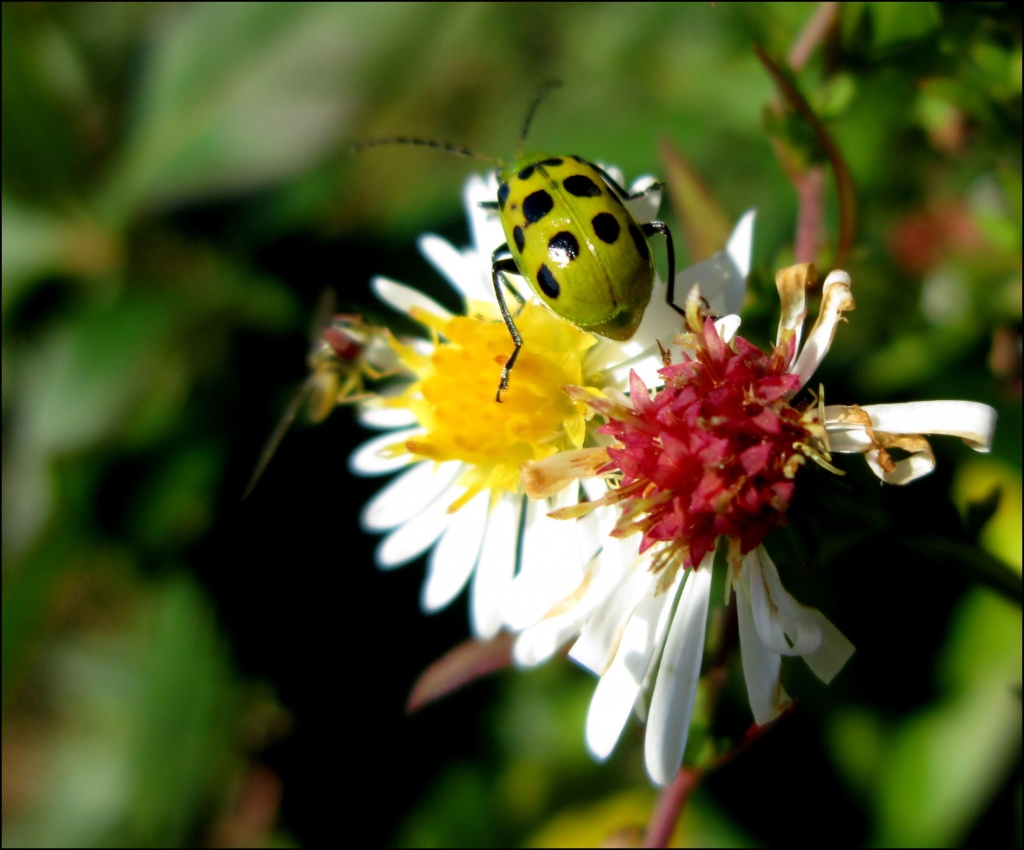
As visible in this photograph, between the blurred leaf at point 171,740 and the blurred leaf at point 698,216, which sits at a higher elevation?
the blurred leaf at point 698,216

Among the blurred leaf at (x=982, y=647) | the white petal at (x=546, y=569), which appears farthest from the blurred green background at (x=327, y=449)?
the white petal at (x=546, y=569)

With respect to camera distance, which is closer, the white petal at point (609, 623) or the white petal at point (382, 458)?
the white petal at point (609, 623)

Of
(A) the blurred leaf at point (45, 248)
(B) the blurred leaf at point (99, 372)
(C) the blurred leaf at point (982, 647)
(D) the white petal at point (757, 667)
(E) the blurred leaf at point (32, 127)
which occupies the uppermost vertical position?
(E) the blurred leaf at point (32, 127)

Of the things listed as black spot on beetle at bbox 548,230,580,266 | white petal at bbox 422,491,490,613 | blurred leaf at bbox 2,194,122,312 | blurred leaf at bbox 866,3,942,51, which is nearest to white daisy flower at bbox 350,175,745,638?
white petal at bbox 422,491,490,613

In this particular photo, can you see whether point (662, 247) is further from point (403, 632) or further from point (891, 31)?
point (403, 632)

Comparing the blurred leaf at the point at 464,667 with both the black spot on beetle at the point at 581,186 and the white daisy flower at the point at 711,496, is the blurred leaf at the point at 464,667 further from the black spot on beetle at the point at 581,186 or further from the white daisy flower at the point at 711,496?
the black spot on beetle at the point at 581,186

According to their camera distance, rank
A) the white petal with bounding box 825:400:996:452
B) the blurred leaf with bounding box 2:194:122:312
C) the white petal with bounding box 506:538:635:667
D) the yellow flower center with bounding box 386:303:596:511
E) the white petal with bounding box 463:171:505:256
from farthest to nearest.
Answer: the blurred leaf with bounding box 2:194:122:312
the white petal with bounding box 463:171:505:256
the yellow flower center with bounding box 386:303:596:511
the white petal with bounding box 506:538:635:667
the white petal with bounding box 825:400:996:452

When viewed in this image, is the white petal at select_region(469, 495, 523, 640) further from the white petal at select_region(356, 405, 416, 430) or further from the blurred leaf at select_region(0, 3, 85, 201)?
the blurred leaf at select_region(0, 3, 85, 201)
